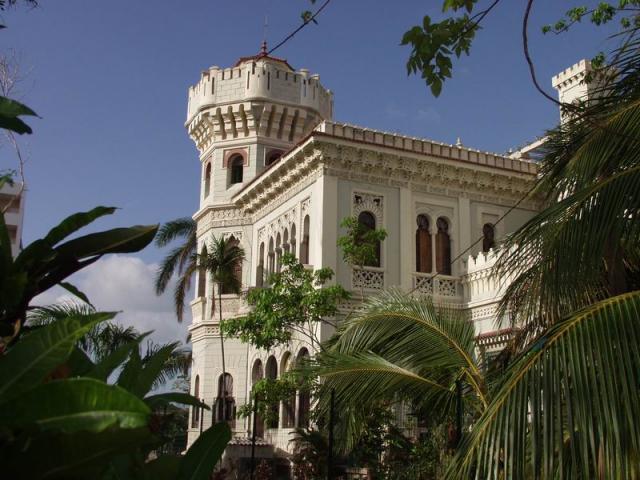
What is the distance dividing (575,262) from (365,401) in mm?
2762

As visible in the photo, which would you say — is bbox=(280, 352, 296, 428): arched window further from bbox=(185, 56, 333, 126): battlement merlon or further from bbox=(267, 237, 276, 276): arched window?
bbox=(185, 56, 333, 126): battlement merlon

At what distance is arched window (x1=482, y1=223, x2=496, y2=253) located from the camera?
22312mm

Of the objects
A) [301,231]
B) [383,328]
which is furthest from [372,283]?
[383,328]

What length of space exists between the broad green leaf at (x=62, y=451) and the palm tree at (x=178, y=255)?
2588cm

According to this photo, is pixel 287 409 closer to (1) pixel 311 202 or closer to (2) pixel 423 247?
(1) pixel 311 202

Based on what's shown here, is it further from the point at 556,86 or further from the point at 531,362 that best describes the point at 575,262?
the point at 556,86

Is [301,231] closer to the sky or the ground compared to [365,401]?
closer to the sky

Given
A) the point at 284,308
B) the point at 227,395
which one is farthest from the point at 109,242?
the point at 227,395

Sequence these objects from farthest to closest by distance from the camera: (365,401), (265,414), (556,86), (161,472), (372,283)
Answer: (556,86) → (372,283) → (265,414) → (365,401) → (161,472)

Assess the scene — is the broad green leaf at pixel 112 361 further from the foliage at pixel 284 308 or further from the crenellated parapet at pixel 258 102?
the crenellated parapet at pixel 258 102

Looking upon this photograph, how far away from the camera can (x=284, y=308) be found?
54.2 feet

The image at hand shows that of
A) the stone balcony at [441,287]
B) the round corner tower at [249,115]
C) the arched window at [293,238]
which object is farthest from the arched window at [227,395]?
the stone balcony at [441,287]

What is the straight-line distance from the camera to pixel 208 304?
25062 mm

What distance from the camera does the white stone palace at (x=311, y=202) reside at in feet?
65.7
